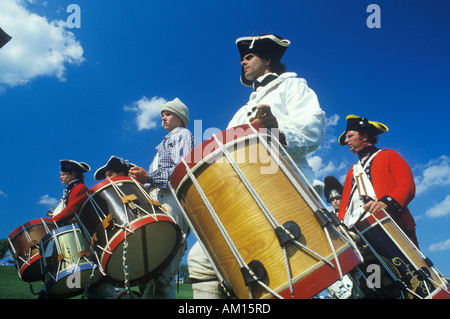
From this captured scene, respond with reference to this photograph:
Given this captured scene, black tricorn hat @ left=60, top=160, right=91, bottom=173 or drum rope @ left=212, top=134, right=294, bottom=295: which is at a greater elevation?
black tricorn hat @ left=60, top=160, right=91, bottom=173

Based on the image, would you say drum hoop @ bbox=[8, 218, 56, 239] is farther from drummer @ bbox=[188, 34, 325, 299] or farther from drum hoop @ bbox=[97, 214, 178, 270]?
drummer @ bbox=[188, 34, 325, 299]

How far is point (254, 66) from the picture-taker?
3.21 meters

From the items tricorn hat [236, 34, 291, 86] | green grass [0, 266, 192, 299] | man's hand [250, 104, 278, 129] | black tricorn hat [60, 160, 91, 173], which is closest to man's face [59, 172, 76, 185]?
black tricorn hat [60, 160, 91, 173]

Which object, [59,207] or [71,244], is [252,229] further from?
[59,207]

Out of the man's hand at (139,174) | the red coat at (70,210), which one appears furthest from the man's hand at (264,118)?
the red coat at (70,210)

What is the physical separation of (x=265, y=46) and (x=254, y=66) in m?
0.30

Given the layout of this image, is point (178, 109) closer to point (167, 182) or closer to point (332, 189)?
point (167, 182)

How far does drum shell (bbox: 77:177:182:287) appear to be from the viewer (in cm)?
248

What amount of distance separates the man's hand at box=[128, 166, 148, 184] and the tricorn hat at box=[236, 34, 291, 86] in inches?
70.7

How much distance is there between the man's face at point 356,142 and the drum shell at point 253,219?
275cm

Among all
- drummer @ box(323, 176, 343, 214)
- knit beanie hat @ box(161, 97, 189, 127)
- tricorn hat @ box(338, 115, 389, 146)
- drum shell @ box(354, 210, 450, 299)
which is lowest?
drum shell @ box(354, 210, 450, 299)

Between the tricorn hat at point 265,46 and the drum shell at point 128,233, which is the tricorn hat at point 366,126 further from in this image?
the drum shell at point 128,233

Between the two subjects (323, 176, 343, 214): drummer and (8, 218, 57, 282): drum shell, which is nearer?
(8, 218, 57, 282): drum shell

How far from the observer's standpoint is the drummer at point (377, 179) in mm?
3236
